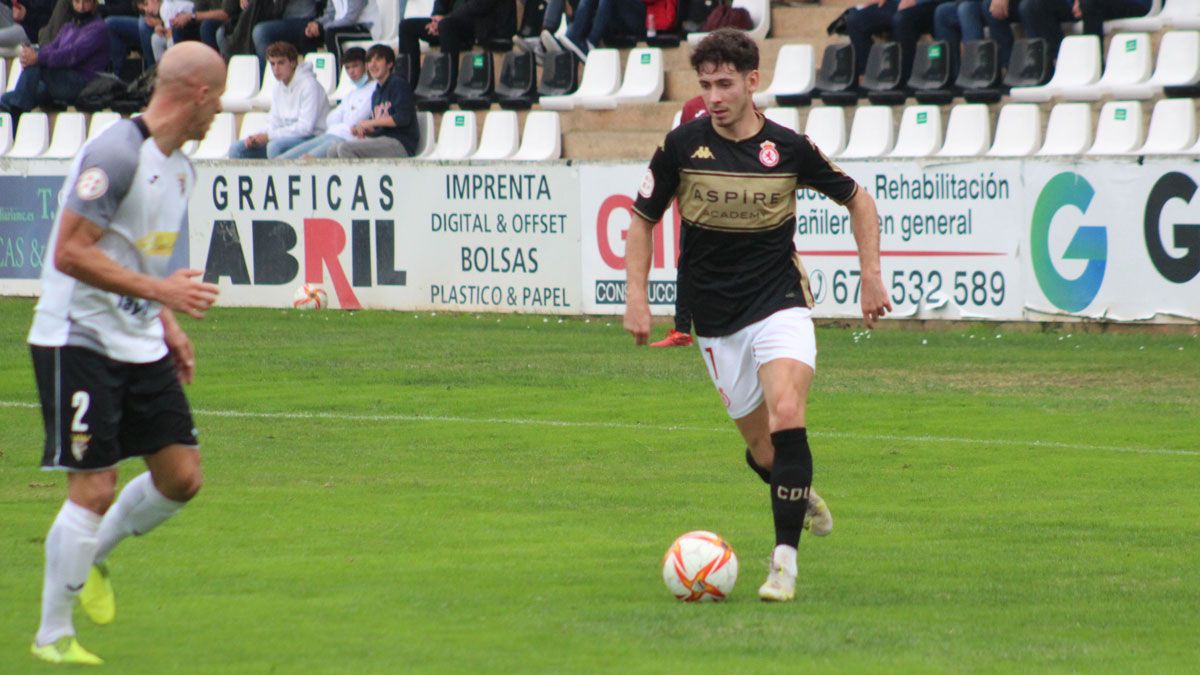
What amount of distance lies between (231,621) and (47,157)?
→ 56.5ft

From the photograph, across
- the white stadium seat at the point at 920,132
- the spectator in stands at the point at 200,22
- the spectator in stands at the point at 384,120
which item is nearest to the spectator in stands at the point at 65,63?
the spectator in stands at the point at 200,22

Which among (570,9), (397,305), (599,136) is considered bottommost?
(397,305)

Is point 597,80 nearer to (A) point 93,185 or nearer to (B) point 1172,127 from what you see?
(B) point 1172,127

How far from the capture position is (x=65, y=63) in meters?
26.0

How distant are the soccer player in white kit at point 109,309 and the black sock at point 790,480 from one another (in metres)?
2.29

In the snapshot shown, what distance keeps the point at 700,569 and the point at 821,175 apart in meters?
1.69

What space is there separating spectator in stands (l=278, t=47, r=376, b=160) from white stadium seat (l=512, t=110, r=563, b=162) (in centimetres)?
182

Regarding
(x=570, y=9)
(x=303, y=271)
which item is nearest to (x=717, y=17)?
(x=570, y=9)

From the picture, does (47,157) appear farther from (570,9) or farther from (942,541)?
(942,541)

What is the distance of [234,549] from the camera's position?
27.6 feet

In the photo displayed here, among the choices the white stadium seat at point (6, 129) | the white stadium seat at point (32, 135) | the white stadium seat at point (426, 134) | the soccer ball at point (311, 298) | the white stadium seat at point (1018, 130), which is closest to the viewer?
the white stadium seat at point (1018, 130)

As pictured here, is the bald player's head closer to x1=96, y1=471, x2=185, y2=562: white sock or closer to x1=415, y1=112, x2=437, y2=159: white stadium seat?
x1=96, y1=471, x2=185, y2=562: white sock

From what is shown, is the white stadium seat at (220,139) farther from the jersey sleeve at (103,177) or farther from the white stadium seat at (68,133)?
the jersey sleeve at (103,177)

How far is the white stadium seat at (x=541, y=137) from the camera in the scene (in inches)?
855
